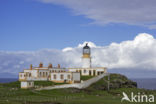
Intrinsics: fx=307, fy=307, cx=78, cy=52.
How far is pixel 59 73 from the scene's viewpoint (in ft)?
385

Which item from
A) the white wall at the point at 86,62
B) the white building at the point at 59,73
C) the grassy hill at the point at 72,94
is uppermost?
the white wall at the point at 86,62

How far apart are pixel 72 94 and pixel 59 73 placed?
74.9 ft

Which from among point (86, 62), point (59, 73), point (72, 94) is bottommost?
point (72, 94)

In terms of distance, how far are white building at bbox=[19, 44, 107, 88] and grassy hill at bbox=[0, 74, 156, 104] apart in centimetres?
756

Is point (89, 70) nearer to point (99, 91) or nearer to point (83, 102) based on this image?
point (99, 91)

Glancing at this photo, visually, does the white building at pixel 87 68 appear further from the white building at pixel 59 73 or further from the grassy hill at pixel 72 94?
the grassy hill at pixel 72 94

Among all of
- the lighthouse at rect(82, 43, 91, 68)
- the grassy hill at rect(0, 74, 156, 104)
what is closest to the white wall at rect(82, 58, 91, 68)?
the lighthouse at rect(82, 43, 91, 68)

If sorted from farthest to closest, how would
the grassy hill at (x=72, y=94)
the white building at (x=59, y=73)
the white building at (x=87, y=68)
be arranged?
the white building at (x=87, y=68), the white building at (x=59, y=73), the grassy hill at (x=72, y=94)

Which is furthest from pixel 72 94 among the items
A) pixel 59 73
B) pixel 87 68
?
pixel 87 68

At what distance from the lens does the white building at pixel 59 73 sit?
11688 cm

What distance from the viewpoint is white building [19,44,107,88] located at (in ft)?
383

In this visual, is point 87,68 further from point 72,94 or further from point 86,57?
point 72,94

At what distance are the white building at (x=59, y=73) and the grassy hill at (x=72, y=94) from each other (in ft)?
24.8

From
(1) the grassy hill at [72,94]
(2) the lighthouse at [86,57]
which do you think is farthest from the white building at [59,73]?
(1) the grassy hill at [72,94]
